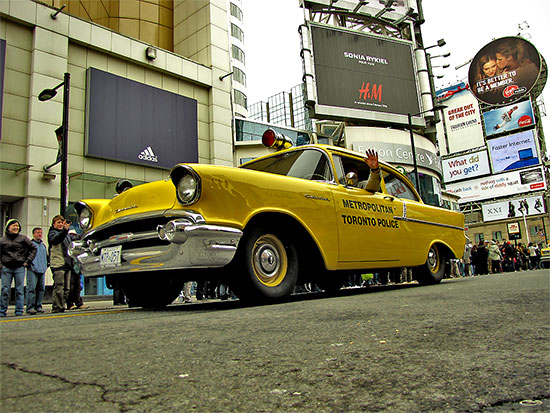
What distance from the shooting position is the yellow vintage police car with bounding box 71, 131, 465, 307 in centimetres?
364

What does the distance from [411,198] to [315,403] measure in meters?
5.88

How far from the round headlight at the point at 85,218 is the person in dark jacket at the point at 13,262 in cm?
239

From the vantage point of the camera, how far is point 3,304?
632 cm

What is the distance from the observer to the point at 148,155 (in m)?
16.8

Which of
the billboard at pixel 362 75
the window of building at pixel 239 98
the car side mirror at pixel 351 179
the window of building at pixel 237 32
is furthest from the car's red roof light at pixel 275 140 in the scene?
the window of building at pixel 237 32

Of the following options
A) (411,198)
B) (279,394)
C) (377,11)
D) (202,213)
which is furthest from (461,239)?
(377,11)

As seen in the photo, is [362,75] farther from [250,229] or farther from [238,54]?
A: [250,229]

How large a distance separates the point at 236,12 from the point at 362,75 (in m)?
24.6

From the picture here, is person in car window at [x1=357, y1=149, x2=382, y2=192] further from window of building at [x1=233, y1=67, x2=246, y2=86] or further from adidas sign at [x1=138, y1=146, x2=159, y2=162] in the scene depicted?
window of building at [x1=233, y1=67, x2=246, y2=86]

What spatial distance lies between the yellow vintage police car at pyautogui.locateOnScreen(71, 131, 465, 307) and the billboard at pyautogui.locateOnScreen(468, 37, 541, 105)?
169 ft

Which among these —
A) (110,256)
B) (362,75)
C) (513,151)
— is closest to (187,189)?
(110,256)

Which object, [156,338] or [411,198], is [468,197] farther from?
[156,338]

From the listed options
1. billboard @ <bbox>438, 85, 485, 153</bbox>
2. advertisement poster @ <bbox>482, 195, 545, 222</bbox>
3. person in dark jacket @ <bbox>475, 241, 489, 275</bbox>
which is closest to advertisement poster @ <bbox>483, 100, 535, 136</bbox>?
billboard @ <bbox>438, 85, 485, 153</bbox>

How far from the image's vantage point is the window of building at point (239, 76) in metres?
44.0
